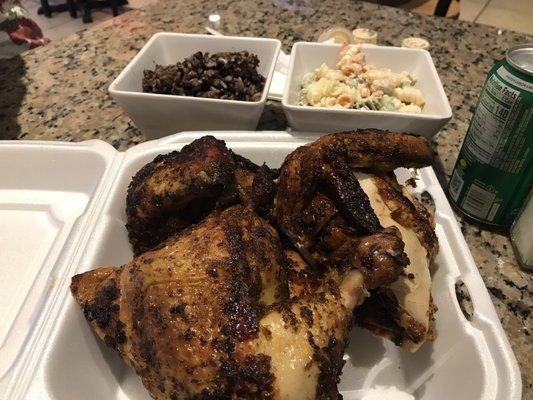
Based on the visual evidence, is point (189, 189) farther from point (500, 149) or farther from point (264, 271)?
point (500, 149)

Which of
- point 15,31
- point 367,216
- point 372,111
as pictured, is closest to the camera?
point 367,216

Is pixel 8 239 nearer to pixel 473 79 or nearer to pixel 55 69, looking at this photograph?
pixel 55 69

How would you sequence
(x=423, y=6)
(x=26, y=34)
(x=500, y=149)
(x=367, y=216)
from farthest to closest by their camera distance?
(x=423, y=6)
(x=26, y=34)
(x=500, y=149)
(x=367, y=216)

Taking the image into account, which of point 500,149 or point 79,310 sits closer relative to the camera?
point 79,310

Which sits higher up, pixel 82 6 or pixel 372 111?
pixel 372 111

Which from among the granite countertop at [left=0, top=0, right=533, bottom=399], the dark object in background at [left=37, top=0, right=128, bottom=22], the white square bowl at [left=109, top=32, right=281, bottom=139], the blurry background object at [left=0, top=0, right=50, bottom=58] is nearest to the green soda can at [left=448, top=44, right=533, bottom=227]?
the granite countertop at [left=0, top=0, right=533, bottom=399]

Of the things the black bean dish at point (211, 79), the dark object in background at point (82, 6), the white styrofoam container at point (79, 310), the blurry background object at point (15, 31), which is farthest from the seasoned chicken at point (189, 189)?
the dark object in background at point (82, 6)

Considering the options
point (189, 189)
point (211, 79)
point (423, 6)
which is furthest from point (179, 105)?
point (423, 6)

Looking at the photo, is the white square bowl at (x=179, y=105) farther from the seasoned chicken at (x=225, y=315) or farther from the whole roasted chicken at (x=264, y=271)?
the seasoned chicken at (x=225, y=315)
